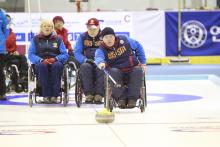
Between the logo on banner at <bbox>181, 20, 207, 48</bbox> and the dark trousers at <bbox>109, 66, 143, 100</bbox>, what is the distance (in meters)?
7.11

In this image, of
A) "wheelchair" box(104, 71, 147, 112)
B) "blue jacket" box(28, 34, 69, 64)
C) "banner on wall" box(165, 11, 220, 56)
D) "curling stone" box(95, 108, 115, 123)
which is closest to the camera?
"curling stone" box(95, 108, 115, 123)

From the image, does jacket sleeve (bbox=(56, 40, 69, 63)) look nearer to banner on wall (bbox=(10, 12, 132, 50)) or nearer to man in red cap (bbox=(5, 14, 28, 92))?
man in red cap (bbox=(5, 14, 28, 92))

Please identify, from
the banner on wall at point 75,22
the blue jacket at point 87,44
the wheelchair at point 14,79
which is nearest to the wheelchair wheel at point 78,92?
the blue jacket at point 87,44

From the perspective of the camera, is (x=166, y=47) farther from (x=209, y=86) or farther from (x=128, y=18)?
(x=209, y=86)

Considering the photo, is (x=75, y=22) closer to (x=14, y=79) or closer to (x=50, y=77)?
(x=14, y=79)

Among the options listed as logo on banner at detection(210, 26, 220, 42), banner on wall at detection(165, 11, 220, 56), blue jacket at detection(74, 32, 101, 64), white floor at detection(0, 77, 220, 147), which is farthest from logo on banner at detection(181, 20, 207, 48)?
blue jacket at detection(74, 32, 101, 64)

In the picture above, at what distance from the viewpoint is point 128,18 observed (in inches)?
472

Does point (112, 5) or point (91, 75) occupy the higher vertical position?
point (112, 5)

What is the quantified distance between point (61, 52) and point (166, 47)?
246 inches

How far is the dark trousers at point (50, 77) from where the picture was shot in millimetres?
6355

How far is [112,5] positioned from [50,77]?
10.5 meters

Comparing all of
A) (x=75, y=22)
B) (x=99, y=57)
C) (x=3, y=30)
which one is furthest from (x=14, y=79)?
(x=75, y=22)

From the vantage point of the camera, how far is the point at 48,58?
654 centimetres

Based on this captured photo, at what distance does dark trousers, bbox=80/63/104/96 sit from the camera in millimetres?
6277
